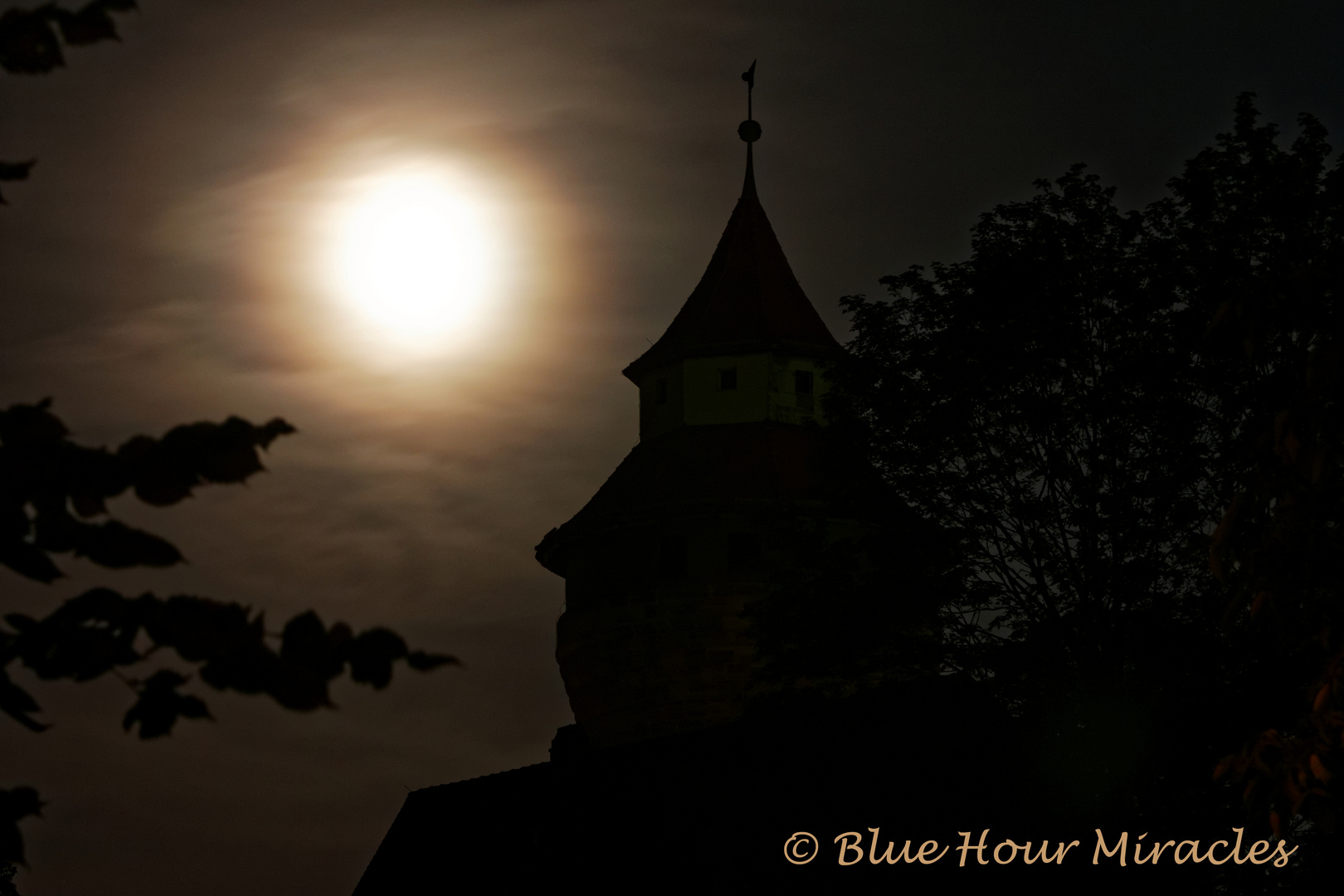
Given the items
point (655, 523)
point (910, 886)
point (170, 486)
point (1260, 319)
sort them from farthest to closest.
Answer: point (655, 523), point (910, 886), point (1260, 319), point (170, 486)

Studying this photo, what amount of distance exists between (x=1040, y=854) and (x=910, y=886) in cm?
181

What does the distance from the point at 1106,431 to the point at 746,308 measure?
72.4ft

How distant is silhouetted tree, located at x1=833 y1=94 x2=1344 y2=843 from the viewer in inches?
850

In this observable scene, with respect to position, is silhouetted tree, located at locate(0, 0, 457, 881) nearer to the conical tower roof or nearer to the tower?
the tower

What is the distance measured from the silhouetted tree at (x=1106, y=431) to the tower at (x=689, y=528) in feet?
31.5

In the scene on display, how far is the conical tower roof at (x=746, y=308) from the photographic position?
43.9 metres

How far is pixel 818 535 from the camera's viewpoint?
27453mm

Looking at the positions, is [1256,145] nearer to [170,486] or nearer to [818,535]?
[818,535]

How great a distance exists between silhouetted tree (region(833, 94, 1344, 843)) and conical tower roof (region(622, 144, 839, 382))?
17.1 meters

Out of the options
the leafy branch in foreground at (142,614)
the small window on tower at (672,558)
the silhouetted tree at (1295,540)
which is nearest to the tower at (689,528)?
the small window on tower at (672,558)

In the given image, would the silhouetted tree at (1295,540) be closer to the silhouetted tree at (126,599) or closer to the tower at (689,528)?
the silhouetted tree at (126,599)

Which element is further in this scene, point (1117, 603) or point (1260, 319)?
point (1117, 603)

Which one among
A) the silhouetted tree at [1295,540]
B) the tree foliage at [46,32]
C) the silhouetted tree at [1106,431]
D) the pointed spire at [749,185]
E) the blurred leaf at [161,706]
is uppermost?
the pointed spire at [749,185]

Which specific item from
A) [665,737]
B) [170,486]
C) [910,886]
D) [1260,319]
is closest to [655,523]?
[665,737]
